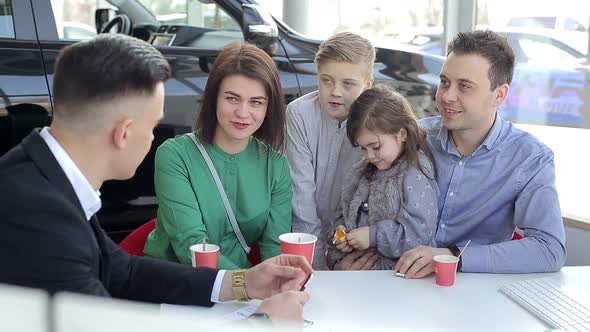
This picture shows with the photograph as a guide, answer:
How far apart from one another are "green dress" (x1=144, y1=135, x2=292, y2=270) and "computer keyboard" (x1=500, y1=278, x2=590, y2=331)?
0.78m

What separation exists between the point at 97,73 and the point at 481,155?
1.30m

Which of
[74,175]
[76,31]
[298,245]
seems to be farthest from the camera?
[76,31]

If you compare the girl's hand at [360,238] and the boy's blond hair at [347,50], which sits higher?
the boy's blond hair at [347,50]

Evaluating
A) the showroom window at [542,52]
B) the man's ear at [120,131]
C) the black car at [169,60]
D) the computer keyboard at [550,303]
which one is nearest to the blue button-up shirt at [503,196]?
the computer keyboard at [550,303]

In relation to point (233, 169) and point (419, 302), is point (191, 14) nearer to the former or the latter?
point (233, 169)

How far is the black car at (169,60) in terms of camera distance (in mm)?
2828

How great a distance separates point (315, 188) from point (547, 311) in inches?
42.8

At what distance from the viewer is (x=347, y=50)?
2484mm

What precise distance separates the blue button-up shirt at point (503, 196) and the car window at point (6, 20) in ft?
5.76

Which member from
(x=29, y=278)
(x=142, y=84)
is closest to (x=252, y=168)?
(x=142, y=84)

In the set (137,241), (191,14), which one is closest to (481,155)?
(137,241)

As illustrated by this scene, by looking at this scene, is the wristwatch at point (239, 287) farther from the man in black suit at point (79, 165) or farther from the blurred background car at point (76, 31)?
the blurred background car at point (76, 31)

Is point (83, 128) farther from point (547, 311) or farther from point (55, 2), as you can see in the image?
point (55, 2)

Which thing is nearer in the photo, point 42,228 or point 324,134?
point 42,228
